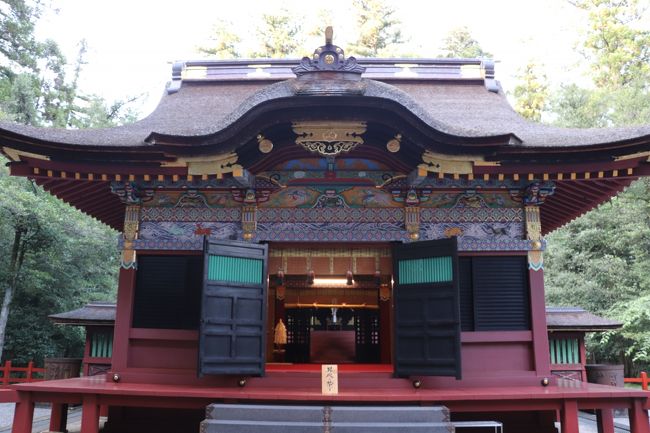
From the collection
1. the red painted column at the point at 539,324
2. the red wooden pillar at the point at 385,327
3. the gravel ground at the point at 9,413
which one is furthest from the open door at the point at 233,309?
the gravel ground at the point at 9,413

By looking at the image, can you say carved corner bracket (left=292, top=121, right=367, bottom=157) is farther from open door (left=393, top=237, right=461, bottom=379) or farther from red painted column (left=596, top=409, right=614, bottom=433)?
red painted column (left=596, top=409, right=614, bottom=433)

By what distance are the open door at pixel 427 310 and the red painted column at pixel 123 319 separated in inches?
151

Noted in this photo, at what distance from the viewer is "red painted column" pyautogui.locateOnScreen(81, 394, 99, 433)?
21.3 ft

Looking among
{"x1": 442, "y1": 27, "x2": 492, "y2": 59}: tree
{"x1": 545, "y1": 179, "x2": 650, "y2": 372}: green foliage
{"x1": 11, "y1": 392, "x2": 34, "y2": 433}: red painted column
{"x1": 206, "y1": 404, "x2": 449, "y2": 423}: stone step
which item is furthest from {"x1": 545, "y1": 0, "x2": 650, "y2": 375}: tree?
{"x1": 11, "y1": 392, "x2": 34, "y2": 433}: red painted column

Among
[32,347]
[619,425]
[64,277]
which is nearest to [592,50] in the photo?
[619,425]

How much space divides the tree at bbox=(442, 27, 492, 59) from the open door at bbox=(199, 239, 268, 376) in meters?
28.8

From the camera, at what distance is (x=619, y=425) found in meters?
10.4

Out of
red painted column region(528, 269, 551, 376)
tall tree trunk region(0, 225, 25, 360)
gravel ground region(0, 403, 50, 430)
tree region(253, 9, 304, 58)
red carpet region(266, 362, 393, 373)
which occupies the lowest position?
gravel ground region(0, 403, 50, 430)

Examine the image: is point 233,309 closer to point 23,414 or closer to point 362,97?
point 23,414

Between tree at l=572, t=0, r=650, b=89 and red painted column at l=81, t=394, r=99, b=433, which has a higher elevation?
tree at l=572, t=0, r=650, b=89

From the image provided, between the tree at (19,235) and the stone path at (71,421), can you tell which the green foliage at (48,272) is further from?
the stone path at (71,421)

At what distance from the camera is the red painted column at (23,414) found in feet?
21.2

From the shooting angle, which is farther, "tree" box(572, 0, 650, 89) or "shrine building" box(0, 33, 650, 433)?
"tree" box(572, 0, 650, 89)

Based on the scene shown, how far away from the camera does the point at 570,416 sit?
6.34 m
